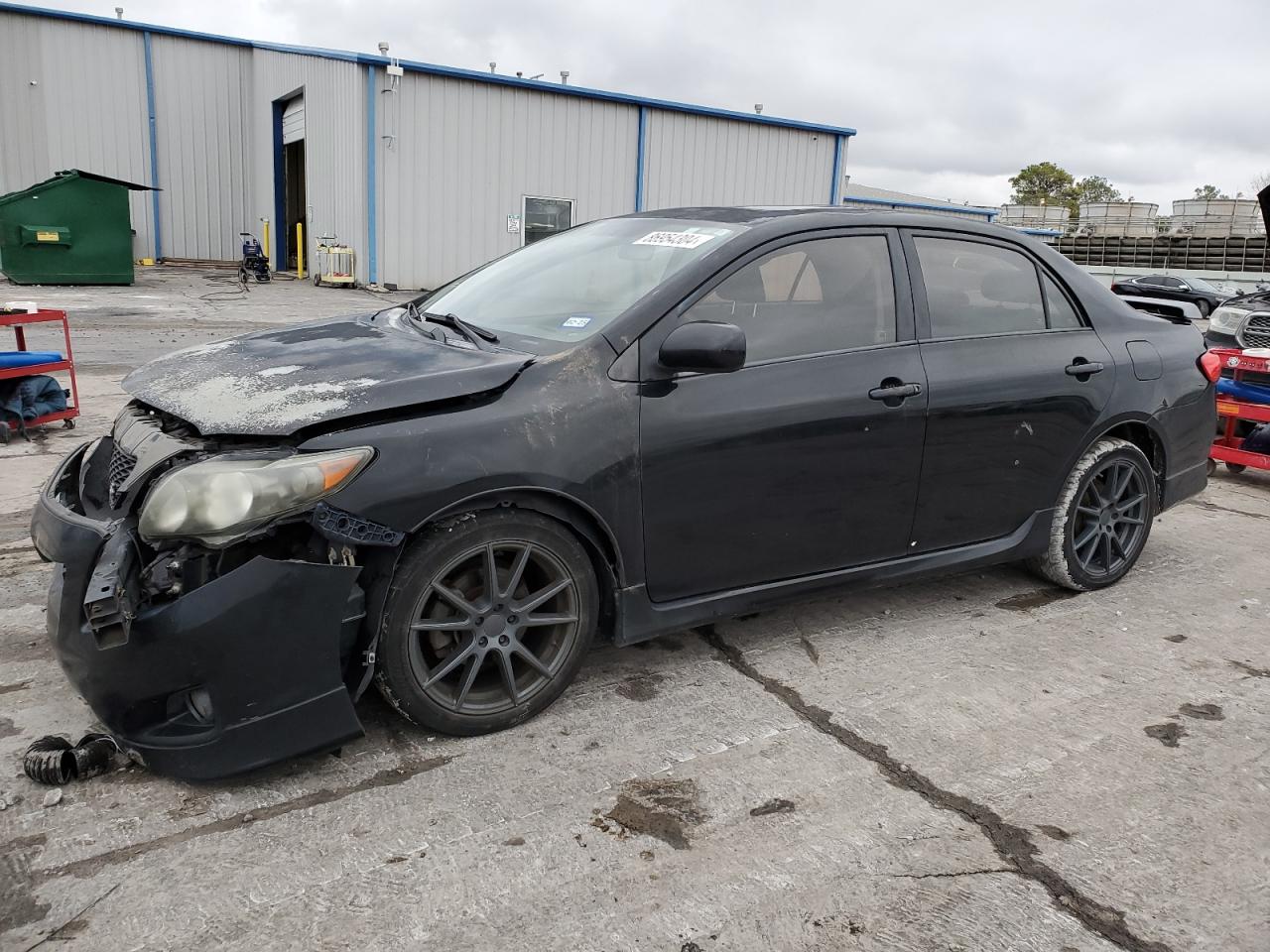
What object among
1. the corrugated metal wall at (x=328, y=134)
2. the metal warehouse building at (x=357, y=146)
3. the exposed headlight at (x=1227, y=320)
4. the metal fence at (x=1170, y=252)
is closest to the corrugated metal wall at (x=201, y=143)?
the metal warehouse building at (x=357, y=146)

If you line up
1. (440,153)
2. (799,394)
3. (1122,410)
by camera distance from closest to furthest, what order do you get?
(799,394) < (1122,410) < (440,153)

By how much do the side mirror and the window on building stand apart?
19.2 m

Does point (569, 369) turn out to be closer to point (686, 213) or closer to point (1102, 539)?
point (686, 213)

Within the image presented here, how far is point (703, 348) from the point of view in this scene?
304 centimetres

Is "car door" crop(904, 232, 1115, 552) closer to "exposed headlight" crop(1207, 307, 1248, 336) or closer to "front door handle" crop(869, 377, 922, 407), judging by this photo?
"front door handle" crop(869, 377, 922, 407)

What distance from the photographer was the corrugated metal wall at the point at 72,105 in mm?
21781

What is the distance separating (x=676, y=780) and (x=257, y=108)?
2502 centimetres

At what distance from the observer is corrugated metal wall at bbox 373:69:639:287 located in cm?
1962

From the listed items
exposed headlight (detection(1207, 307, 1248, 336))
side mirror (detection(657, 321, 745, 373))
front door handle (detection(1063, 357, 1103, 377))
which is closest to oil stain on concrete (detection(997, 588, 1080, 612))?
front door handle (detection(1063, 357, 1103, 377))

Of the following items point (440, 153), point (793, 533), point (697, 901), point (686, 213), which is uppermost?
point (440, 153)

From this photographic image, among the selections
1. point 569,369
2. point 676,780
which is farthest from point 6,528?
point 676,780

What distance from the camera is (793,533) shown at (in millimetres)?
3482

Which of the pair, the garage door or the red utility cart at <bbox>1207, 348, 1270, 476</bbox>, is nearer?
the red utility cart at <bbox>1207, 348, 1270, 476</bbox>

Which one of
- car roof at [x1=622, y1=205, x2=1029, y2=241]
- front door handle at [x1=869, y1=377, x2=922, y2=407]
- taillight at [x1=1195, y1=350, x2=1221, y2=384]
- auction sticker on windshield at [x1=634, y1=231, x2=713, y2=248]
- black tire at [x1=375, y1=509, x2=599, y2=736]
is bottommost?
black tire at [x1=375, y1=509, x2=599, y2=736]
